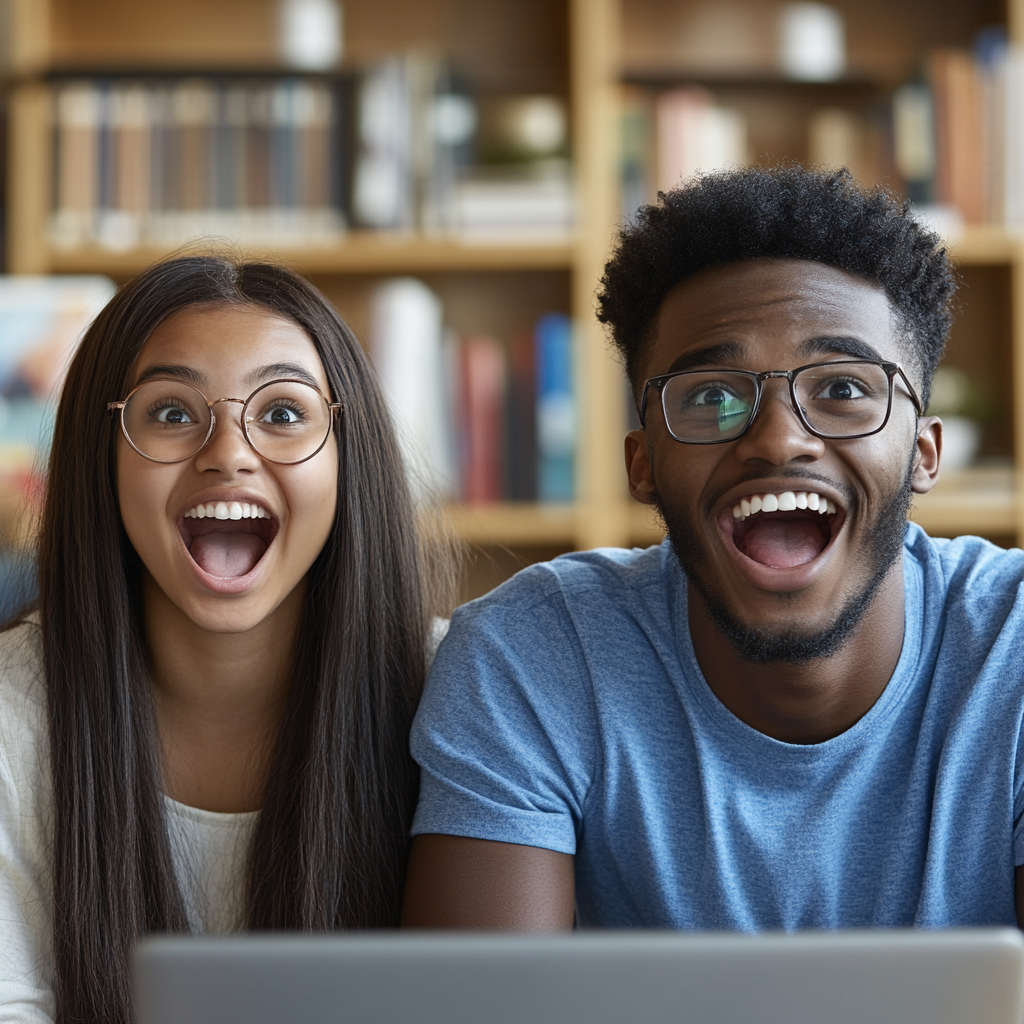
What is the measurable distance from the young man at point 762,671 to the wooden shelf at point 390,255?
1.19 metres

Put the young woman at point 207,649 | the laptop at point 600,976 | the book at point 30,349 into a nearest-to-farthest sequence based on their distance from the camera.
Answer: the laptop at point 600,976
the young woman at point 207,649
the book at point 30,349

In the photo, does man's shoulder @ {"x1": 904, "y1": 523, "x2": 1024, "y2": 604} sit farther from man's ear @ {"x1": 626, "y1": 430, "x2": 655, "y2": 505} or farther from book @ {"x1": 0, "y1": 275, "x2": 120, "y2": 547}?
book @ {"x1": 0, "y1": 275, "x2": 120, "y2": 547}

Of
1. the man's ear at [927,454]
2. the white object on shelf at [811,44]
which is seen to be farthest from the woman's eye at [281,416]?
the white object on shelf at [811,44]

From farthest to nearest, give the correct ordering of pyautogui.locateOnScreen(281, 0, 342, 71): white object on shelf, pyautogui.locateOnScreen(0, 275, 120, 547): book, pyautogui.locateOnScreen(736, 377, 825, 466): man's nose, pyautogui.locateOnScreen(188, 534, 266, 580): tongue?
pyautogui.locateOnScreen(281, 0, 342, 71): white object on shelf → pyautogui.locateOnScreen(0, 275, 120, 547): book → pyautogui.locateOnScreen(188, 534, 266, 580): tongue → pyautogui.locateOnScreen(736, 377, 825, 466): man's nose

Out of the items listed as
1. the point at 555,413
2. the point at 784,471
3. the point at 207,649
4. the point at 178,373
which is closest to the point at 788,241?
the point at 784,471

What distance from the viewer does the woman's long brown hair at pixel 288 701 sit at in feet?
3.54

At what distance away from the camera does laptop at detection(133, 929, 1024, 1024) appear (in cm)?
58

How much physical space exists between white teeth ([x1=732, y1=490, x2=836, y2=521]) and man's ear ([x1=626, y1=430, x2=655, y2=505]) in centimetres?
13

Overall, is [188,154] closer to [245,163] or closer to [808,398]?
[245,163]

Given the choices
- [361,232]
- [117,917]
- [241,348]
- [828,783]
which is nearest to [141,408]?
[241,348]

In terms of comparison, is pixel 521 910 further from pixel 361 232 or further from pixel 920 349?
pixel 361 232

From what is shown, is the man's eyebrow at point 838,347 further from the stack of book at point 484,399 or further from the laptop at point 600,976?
the stack of book at point 484,399

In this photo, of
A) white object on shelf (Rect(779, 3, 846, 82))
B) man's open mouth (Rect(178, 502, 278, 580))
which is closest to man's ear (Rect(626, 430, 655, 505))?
man's open mouth (Rect(178, 502, 278, 580))

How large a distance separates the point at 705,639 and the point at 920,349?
1.08 feet
